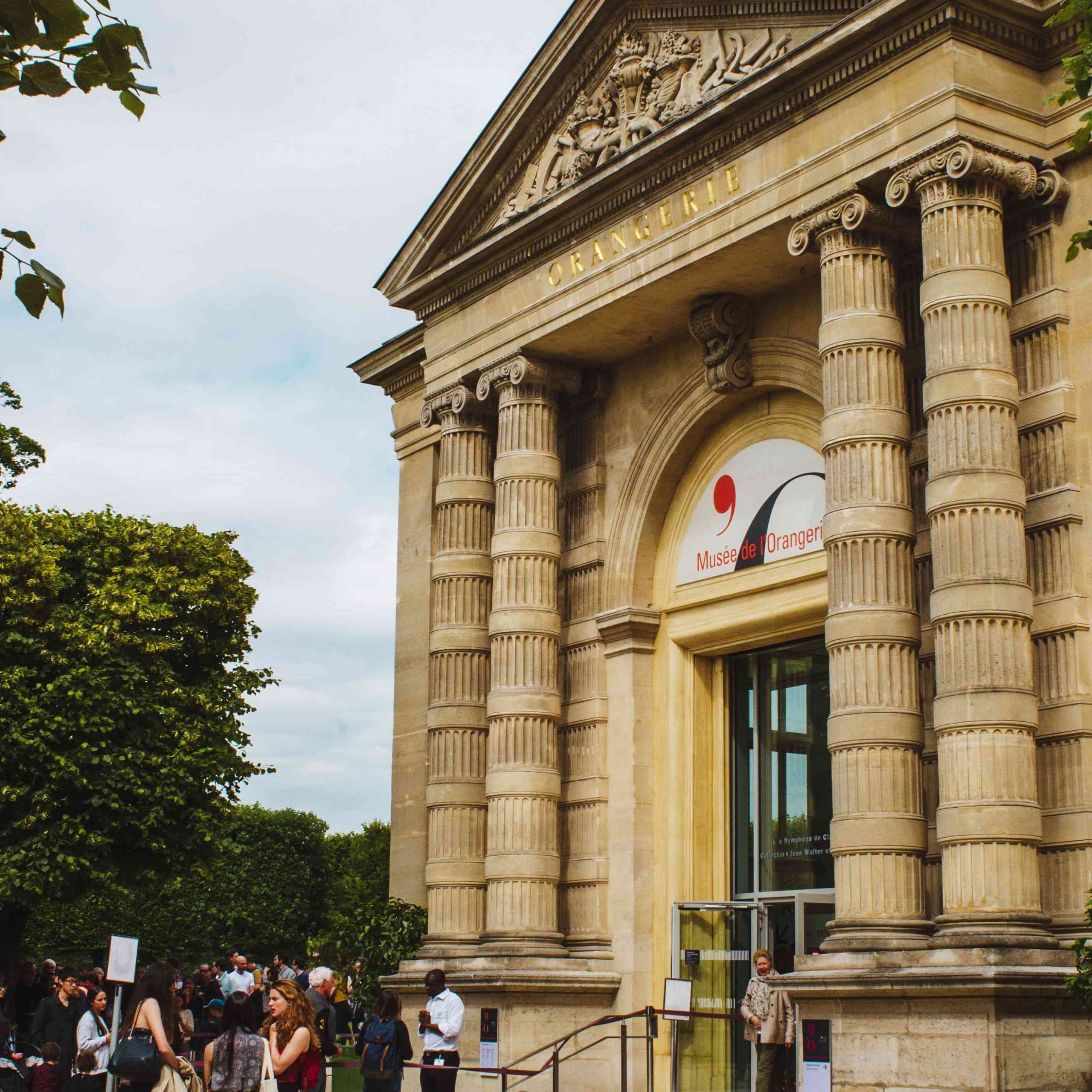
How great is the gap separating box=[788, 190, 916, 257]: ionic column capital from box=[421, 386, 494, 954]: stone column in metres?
7.11

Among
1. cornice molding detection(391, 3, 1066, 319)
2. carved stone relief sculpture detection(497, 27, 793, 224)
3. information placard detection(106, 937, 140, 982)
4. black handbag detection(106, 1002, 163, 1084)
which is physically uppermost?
carved stone relief sculpture detection(497, 27, 793, 224)

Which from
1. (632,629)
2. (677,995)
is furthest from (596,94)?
(677,995)

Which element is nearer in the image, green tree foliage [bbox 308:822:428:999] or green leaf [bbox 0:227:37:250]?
green leaf [bbox 0:227:37:250]

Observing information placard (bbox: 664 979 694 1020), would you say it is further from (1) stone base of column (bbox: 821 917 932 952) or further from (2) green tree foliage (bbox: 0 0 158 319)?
(2) green tree foliage (bbox: 0 0 158 319)

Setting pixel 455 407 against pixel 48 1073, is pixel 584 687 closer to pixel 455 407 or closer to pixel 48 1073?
pixel 455 407

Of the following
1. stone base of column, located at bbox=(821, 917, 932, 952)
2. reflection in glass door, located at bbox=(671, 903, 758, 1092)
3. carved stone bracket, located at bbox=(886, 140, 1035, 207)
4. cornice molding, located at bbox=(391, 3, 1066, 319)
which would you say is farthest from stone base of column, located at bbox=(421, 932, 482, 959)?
carved stone bracket, located at bbox=(886, 140, 1035, 207)

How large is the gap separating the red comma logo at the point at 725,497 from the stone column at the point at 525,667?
2.38 metres

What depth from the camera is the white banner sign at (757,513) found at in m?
21.8

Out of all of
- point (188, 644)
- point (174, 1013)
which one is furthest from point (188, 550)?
point (174, 1013)

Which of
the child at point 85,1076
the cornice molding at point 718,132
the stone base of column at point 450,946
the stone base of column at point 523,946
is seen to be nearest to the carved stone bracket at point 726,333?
the cornice molding at point 718,132

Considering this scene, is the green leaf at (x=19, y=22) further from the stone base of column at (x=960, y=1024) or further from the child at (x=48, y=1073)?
the child at (x=48, y=1073)

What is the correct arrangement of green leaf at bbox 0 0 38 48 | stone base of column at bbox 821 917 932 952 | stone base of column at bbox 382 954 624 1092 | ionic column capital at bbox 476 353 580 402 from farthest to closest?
ionic column capital at bbox 476 353 580 402, stone base of column at bbox 382 954 624 1092, stone base of column at bbox 821 917 932 952, green leaf at bbox 0 0 38 48

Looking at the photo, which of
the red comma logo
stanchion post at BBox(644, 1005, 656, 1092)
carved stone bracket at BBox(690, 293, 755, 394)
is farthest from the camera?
the red comma logo

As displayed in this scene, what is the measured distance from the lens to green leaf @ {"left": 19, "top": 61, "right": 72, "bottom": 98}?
8.42 meters
